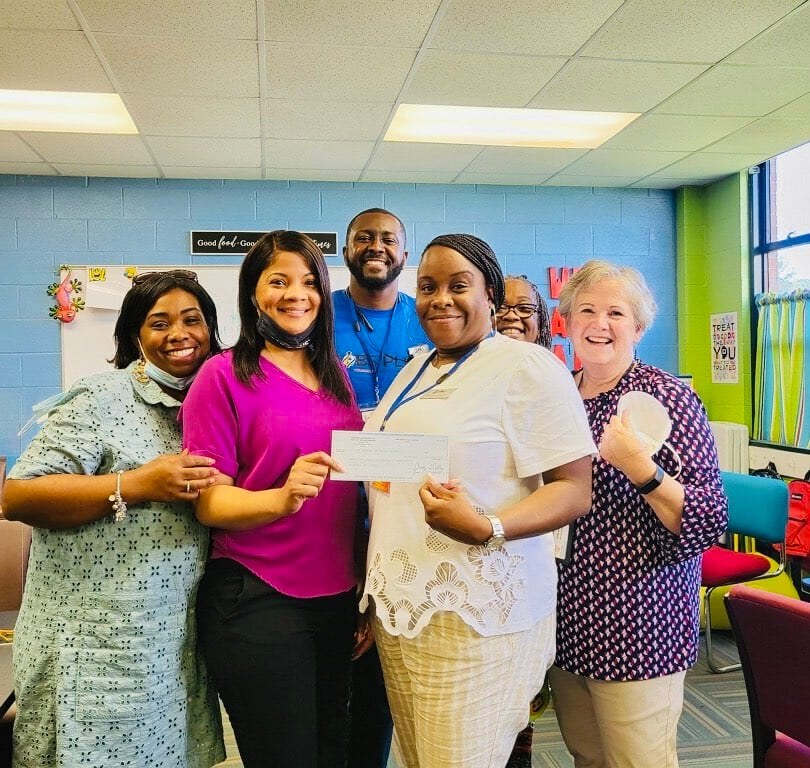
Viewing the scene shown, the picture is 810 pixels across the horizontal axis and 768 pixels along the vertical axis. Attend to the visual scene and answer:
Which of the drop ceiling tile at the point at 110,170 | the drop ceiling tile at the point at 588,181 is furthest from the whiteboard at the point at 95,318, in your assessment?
the drop ceiling tile at the point at 588,181

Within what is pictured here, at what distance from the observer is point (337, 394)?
1488 mm

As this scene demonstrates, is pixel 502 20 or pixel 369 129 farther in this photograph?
pixel 369 129

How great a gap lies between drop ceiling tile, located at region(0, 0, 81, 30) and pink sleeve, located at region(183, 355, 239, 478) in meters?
2.09

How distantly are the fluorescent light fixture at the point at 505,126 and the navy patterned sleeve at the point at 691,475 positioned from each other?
2707 mm

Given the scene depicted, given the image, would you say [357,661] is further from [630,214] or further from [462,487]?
[630,214]

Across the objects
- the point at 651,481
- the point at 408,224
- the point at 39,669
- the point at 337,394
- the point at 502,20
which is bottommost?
the point at 39,669

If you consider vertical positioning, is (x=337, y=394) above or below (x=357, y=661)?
above

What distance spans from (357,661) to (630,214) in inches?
184

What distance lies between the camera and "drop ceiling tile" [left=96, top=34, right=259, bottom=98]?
2900 millimetres

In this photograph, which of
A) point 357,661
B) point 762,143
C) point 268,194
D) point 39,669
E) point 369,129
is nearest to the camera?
point 39,669

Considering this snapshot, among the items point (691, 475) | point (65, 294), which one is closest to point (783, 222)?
point (691, 475)

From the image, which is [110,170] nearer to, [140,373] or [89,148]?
[89,148]

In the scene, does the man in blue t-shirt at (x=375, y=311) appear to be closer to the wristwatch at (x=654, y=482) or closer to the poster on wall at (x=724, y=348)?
the wristwatch at (x=654, y=482)

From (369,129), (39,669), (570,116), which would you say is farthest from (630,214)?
(39,669)
